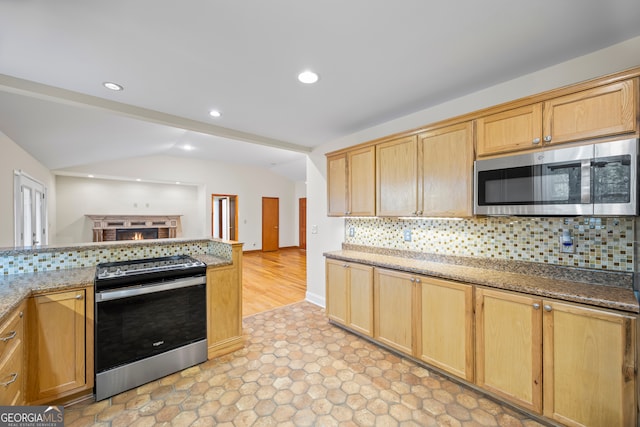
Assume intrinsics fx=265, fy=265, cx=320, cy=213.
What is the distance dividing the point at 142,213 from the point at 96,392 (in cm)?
704

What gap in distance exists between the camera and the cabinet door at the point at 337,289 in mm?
2951

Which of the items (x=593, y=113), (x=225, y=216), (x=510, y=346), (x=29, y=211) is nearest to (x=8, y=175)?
(x=29, y=211)

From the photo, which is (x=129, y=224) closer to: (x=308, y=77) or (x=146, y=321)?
(x=146, y=321)

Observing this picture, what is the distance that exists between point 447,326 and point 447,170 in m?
1.27

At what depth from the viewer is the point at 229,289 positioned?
102 inches

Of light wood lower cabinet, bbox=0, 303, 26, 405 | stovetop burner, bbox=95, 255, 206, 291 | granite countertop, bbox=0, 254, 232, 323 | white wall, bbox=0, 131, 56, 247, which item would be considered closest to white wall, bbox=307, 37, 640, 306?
stovetop burner, bbox=95, 255, 206, 291

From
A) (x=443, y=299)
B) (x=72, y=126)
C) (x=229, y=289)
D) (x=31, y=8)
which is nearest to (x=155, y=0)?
(x=31, y=8)

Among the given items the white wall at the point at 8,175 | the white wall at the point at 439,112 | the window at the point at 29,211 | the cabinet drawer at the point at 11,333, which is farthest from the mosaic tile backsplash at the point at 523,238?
the window at the point at 29,211

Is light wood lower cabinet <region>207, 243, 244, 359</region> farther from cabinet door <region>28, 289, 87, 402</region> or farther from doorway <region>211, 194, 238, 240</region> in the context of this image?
doorway <region>211, 194, 238, 240</region>

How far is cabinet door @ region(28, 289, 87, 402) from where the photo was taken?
1.74m

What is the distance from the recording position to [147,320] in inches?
83.7

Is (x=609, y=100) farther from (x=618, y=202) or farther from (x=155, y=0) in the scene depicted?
(x=155, y=0)

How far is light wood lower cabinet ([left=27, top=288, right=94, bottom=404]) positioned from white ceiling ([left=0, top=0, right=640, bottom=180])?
63.3 inches

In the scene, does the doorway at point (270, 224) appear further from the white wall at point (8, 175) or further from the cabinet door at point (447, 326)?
the cabinet door at point (447, 326)
